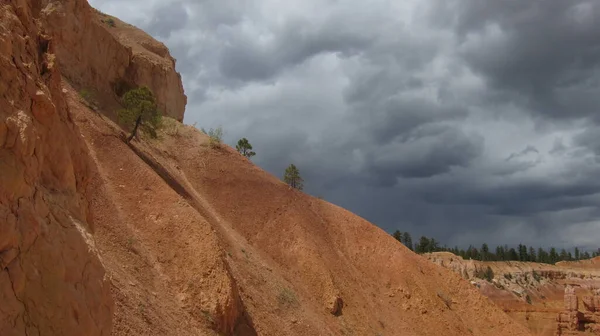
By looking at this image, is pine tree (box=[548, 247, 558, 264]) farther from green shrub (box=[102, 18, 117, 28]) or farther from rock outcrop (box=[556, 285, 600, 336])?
green shrub (box=[102, 18, 117, 28])

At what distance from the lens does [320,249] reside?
121 feet

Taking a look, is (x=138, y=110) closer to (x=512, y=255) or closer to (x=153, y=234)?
(x=153, y=234)

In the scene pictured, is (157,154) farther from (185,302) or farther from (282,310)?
(185,302)

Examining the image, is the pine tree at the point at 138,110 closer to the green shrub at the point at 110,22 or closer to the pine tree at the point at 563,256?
the green shrub at the point at 110,22

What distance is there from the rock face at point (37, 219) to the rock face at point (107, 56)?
1762 cm

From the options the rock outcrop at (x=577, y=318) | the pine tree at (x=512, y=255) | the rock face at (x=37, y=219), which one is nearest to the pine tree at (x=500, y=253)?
the pine tree at (x=512, y=255)

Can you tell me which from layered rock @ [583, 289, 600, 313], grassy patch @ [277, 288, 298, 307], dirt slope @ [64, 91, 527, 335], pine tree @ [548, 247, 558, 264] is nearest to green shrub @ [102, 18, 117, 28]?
dirt slope @ [64, 91, 527, 335]

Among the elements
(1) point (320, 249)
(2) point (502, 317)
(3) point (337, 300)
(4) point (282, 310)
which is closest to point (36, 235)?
(4) point (282, 310)

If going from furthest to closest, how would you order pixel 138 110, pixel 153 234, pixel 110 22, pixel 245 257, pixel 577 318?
pixel 110 22 < pixel 577 318 < pixel 138 110 < pixel 245 257 < pixel 153 234

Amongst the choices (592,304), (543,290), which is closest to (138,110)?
(592,304)

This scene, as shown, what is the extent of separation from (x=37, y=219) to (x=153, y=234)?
624 inches

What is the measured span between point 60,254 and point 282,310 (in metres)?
20.3

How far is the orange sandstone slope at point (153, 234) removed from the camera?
8.51 m

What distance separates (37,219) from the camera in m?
8.42
